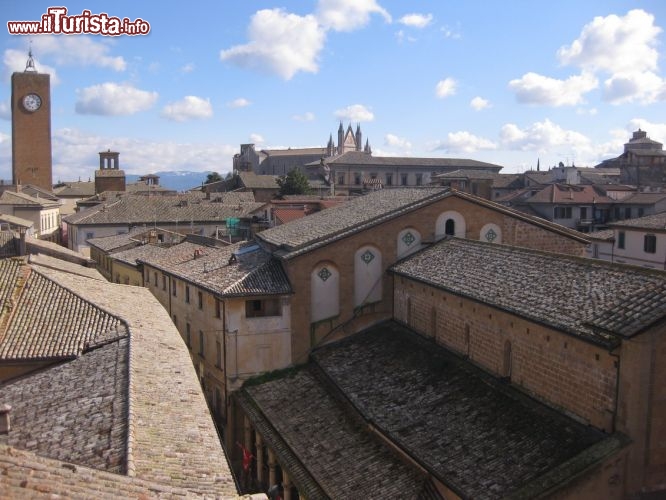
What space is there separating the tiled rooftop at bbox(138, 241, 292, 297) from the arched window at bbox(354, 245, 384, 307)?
10.5ft

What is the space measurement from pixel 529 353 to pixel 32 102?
96.4 m

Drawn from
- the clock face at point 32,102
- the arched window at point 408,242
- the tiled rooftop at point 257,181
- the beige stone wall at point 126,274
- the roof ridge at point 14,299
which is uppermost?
the clock face at point 32,102

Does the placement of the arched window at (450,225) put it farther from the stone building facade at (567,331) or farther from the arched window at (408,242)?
the stone building facade at (567,331)

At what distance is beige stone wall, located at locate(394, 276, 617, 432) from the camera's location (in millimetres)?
16344

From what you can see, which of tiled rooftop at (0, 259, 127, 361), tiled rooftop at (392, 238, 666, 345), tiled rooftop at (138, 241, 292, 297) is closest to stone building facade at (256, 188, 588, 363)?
tiled rooftop at (138, 241, 292, 297)

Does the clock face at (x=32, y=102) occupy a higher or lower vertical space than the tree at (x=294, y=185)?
higher

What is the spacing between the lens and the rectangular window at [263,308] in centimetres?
2811

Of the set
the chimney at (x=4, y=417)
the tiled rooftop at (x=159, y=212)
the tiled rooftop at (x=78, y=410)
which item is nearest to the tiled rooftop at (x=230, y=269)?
the tiled rooftop at (x=78, y=410)

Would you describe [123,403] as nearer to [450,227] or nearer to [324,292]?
[324,292]

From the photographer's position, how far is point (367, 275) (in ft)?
97.7

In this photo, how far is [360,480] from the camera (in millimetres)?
18656

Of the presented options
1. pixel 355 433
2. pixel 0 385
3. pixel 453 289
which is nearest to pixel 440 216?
pixel 453 289

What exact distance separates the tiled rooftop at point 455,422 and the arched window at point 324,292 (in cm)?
251

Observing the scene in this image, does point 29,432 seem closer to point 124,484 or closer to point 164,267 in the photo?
point 124,484
